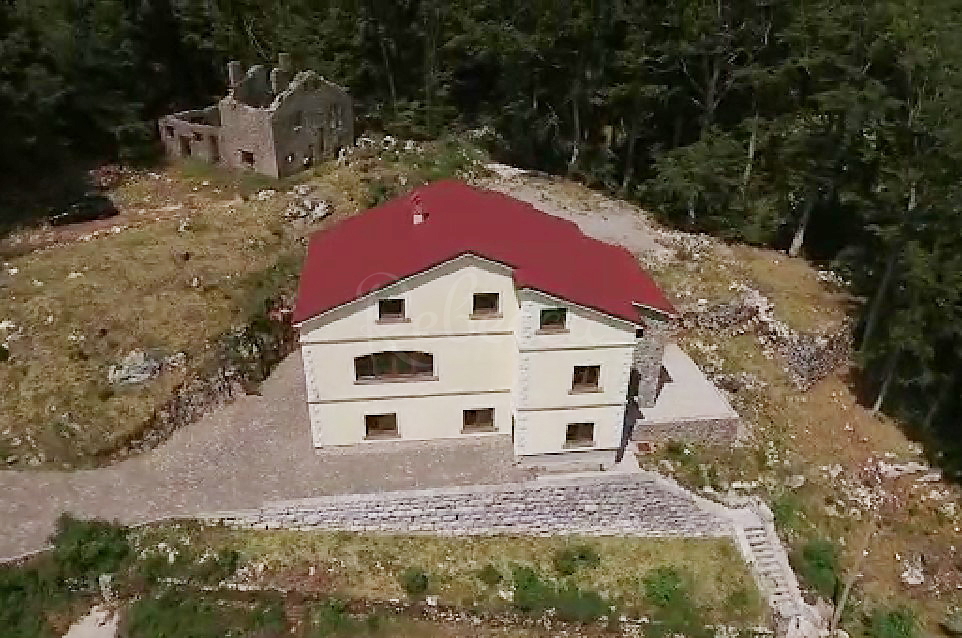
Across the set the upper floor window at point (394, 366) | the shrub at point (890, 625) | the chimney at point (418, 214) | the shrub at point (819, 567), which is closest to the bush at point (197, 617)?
the upper floor window at point (394, 366)

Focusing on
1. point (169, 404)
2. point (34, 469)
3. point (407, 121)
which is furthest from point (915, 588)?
point (407, 121)

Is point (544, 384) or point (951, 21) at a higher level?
point (951, 21)

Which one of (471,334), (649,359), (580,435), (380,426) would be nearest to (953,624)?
(649,359)

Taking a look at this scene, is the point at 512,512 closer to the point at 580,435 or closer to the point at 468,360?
the point at 580,435

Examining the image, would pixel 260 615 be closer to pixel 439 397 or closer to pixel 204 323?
pixel 439 397

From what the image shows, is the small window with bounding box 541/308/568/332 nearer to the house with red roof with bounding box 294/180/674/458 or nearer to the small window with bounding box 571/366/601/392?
the house with red roof with bounding box 294/180/674/458

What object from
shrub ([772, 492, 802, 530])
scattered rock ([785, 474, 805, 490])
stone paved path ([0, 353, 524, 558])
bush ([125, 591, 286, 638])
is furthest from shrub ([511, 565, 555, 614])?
scattered rock ([785, 474, 805, 490])
